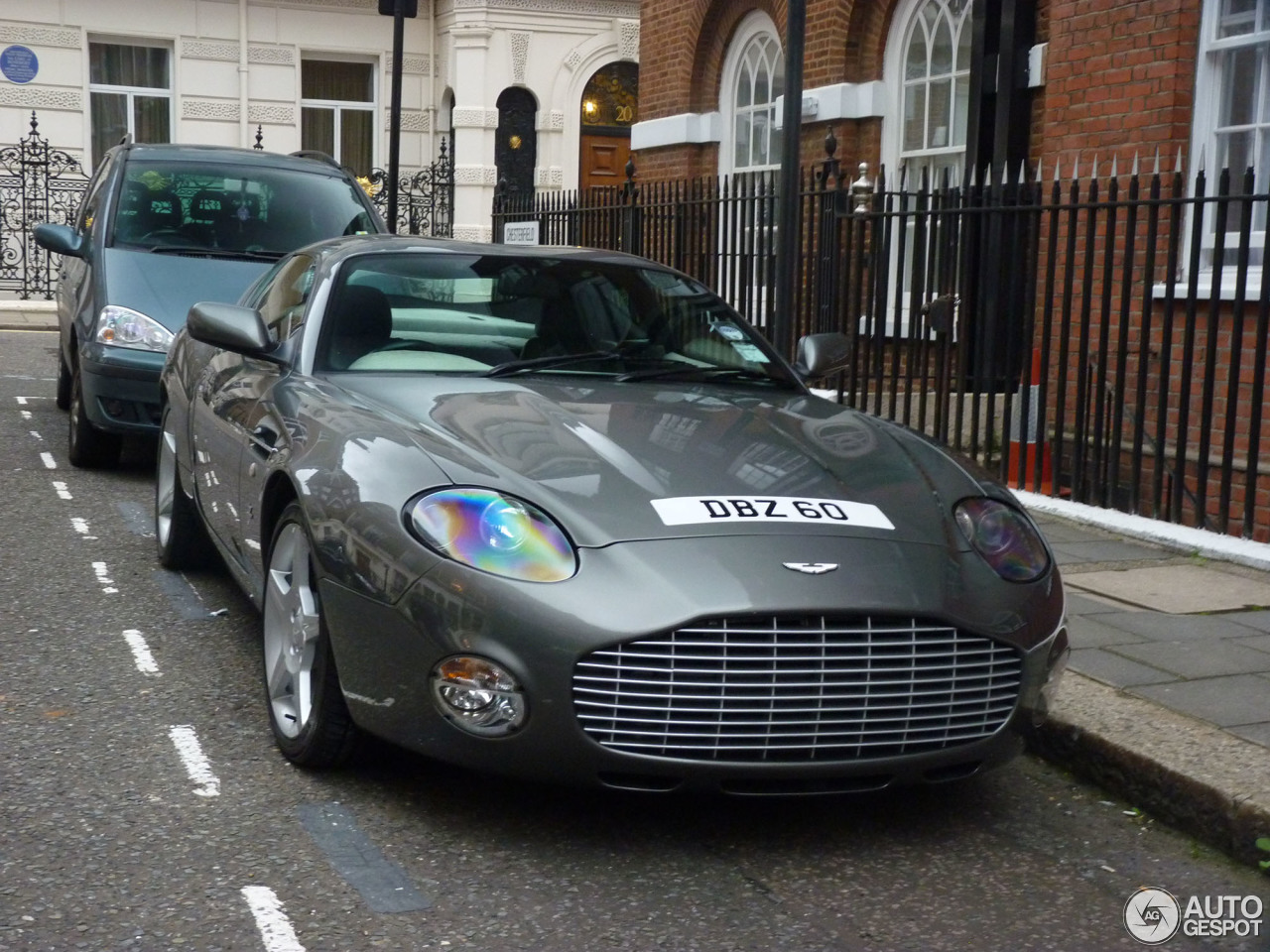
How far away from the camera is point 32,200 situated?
22812mm

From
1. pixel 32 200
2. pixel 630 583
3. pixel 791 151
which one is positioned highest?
pixel 791 151

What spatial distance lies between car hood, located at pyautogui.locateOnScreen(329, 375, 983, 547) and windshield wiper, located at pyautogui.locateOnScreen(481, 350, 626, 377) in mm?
118

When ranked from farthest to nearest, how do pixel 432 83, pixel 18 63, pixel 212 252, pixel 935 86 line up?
1. pixel 432 83
2. pixel 18 63
3. pixel 935 86
4. pixel 212 252

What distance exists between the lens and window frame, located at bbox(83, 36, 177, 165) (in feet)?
80.5

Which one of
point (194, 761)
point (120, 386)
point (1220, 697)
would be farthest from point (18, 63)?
point (1220, 697)

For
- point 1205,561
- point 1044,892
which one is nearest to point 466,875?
point 1044,892

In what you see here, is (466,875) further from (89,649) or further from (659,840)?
(89,649)

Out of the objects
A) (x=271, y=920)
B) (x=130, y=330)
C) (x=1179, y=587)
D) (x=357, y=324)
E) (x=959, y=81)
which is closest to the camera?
(x=271, y=920)

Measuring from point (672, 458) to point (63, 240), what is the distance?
6.82 metres

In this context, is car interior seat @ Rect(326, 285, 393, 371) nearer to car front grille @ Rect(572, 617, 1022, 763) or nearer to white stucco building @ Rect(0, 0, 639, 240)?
car front grille @ Rect(572, 617, 1022, 763)

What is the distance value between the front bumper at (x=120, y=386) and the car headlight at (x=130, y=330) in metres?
0.04

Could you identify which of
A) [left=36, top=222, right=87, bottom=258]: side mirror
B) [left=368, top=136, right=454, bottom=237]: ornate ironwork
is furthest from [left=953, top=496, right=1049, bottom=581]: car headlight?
[left=368, top=136, right=454, bottom=237]: ornate ironwork

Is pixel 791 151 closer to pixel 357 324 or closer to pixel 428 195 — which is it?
pixel 357 324

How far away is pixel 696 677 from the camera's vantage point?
141 inches
